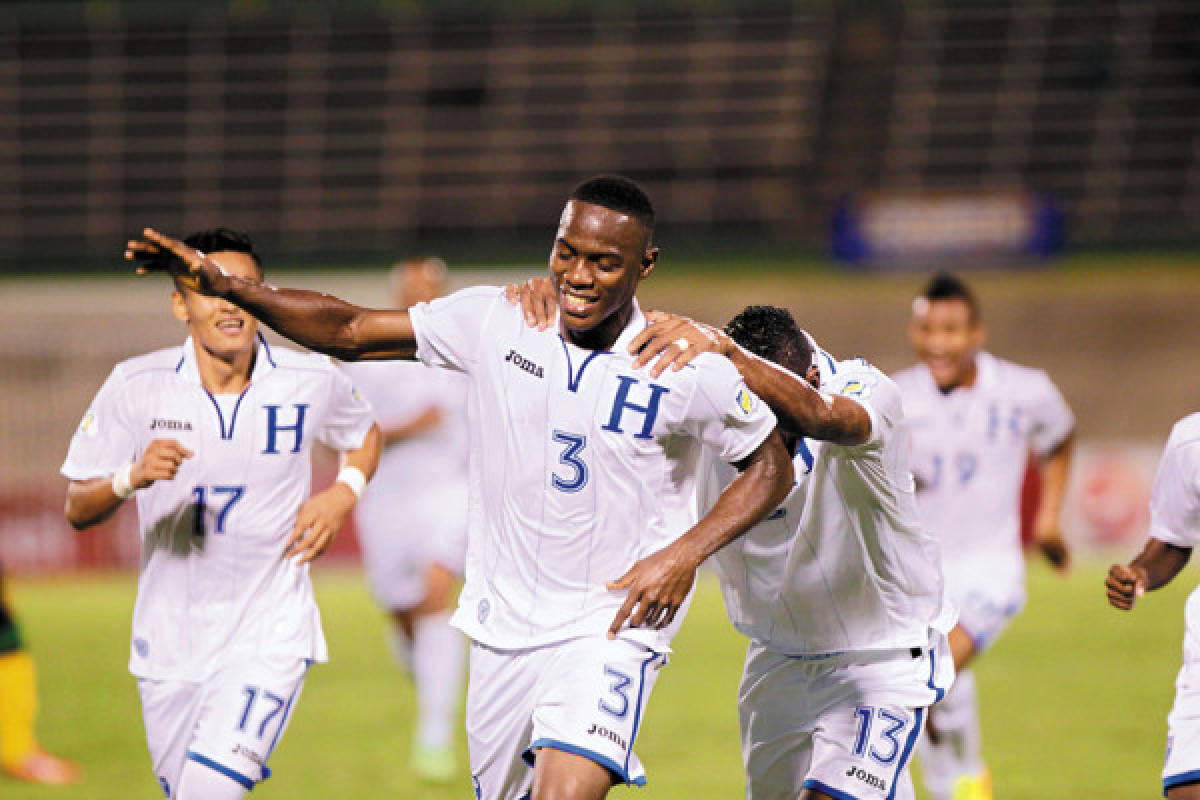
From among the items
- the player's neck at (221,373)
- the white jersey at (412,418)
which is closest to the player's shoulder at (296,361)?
the player's neck at (221,373)

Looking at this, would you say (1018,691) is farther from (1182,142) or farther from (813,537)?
(1182,142)

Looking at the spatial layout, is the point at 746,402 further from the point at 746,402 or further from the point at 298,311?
the point at 298,311

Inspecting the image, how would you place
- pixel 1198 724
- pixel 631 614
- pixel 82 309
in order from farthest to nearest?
pixel 82 309
pixel 1198 724
pixel 631 614

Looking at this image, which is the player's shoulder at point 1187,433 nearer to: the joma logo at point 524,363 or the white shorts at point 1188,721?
the white shorts at point 1188,721

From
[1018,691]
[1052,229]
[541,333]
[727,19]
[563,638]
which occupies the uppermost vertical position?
[727,19]

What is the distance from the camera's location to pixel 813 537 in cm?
493

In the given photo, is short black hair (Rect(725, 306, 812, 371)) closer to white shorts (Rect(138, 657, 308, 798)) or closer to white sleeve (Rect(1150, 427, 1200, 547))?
white sleeve (Rect(1150, 427, 1200, 547))

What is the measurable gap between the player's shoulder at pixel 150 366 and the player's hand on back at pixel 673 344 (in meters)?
1.84

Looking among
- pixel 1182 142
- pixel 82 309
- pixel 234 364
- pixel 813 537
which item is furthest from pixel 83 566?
pixel 1182 142

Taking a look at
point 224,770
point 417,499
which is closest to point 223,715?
point 224,770

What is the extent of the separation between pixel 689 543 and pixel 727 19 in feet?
69.8

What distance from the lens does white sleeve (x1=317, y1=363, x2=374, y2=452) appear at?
5656mm

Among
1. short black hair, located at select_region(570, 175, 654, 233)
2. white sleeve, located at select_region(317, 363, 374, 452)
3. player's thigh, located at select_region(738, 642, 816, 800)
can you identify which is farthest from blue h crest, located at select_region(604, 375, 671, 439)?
white sleeve, located at select_region(317, 363, 374, 452)

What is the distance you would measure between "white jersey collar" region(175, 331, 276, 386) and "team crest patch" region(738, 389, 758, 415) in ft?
6.39
